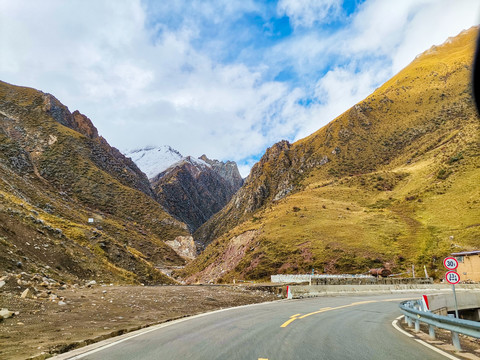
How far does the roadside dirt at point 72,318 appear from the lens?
22.5 feet

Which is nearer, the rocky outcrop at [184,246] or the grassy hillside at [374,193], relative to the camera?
the grassy hillside at [374,193]

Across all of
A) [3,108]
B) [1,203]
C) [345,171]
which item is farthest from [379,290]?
[3,108]

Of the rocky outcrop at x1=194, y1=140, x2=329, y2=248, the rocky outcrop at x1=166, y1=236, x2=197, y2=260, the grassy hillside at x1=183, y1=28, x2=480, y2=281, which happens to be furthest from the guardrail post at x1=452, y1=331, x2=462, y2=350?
the rocky outcrop at x1=194, y1=140, x2=329, y2=248

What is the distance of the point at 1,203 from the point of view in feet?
75.6

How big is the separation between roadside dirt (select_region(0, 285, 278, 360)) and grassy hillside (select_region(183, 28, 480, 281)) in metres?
19.9

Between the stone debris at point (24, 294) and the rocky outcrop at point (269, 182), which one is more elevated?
the rocky outcrop at point (269, 182)

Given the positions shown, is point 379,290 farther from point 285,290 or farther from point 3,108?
point 3,108

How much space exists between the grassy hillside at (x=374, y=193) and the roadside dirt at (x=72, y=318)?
19.9 m

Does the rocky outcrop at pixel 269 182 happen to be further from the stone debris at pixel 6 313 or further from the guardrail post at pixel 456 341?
the stone debris at pixel 6 313

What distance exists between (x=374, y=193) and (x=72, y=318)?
86829mm

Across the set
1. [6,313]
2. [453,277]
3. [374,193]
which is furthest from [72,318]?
[374,193]

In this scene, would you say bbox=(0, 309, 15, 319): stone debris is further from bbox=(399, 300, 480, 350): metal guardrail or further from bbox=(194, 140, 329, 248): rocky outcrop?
bbox=(194, 140, 329, 248): rocky outcrop

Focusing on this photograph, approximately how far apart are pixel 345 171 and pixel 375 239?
53.7 m

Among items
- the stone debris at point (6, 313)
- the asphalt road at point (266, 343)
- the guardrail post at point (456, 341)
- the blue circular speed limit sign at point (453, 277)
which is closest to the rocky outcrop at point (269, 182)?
the blue circular speed limit sign at point (453, 277)
